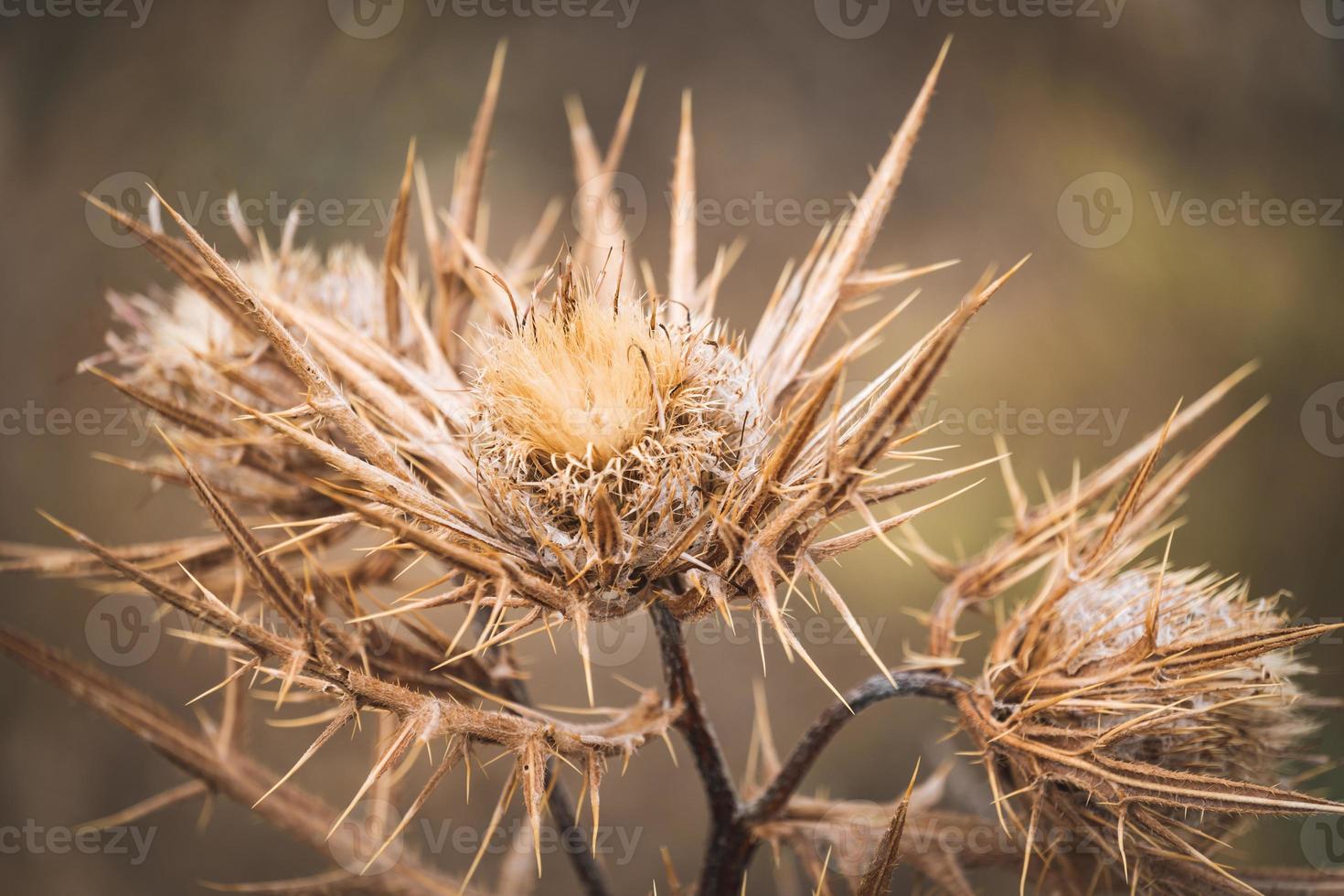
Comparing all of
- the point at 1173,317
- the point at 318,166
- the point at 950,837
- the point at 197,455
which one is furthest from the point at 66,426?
the point at 1173,317

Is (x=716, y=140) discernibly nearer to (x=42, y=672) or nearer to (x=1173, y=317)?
(x=1173, y=317)

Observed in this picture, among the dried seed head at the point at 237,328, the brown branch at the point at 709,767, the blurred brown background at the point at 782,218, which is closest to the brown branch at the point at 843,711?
the brown branch at the point at 709,767

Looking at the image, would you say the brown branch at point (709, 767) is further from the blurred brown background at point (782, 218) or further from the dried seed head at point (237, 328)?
the blurred brown background at point (782, 218)

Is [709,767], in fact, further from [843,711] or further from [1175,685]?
[1175,685]

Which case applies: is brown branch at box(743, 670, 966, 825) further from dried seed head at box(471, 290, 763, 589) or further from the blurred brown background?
the blurred brown background

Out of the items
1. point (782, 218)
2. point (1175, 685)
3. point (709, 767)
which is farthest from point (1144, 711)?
point (782, 218)
